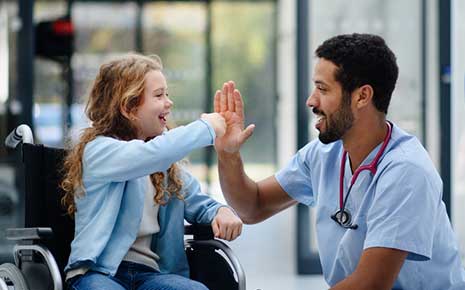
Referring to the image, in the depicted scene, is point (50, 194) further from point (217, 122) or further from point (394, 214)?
point (394, 214)

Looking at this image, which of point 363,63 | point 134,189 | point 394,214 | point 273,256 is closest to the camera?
point 394,214

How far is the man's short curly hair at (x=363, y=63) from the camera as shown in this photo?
2.18 m

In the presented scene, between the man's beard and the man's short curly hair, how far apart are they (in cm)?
5

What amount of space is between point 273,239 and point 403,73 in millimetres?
1476

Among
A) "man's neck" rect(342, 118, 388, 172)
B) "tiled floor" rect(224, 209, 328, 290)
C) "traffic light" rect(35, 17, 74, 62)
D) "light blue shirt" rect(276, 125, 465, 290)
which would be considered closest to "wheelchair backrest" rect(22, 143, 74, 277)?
"light blue shirt" rect(276, 125, 465, 290)

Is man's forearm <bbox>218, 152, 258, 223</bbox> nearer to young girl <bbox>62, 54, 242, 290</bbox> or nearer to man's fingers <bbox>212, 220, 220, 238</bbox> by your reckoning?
young girl <bbox>62, 54, 242, 290</bbox>

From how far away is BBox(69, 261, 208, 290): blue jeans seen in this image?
216 cm

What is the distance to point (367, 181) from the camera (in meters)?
2.21

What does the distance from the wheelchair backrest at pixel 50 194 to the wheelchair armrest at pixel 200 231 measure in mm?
305

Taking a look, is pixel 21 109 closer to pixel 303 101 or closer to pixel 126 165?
pixel 303 101

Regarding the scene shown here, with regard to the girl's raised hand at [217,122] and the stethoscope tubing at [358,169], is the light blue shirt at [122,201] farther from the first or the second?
the stethoscope tubing at [358,169]

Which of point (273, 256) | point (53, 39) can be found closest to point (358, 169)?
point (273, 256)

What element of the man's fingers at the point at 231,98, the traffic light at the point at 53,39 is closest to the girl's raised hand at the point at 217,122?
the man's fingers at the point at 231,98

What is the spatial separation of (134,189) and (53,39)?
16.7ft
